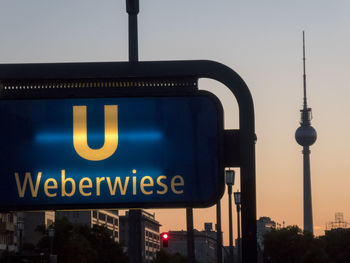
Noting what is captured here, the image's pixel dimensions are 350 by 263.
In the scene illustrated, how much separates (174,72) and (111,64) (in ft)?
1.09

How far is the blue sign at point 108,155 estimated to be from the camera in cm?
441

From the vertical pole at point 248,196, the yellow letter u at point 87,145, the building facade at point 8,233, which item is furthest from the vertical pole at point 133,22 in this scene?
the building facade at point 8,233

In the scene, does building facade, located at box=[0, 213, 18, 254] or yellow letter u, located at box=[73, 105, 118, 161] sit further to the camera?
building facade, located at box=[0, 213, 18, 254]

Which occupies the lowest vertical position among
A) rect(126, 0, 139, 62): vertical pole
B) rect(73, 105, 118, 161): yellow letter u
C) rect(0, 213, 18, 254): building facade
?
rect(73, 105, 118, 161): yellow letter u

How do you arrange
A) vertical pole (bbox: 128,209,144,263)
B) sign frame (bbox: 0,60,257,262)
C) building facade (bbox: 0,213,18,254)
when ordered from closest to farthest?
sign frame (bbox: 0,60,257,262) < vertical pole (bbox: 128,209,144,263) < building facade (bbox: 0,213,18,254)

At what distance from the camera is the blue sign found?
4.41 m

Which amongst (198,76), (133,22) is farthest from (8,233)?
(198,76)

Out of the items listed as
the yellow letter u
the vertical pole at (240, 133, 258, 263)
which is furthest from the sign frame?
the yellow letter u

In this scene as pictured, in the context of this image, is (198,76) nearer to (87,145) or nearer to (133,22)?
(133,22)

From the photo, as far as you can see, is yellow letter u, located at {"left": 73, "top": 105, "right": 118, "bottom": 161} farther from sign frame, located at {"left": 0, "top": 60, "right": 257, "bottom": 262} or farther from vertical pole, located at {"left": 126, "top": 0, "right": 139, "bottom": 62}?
vertical pole, located at {"left": 126, "top": 0, "right": 139, "bottom": 62}

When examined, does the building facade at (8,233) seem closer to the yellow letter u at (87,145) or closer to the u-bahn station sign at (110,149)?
the u-bahn station sign at (110,149)

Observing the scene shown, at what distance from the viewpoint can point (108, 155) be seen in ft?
14.5

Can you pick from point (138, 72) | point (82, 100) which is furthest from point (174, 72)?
point (82, 100)

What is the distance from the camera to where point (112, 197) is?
4.39 m
